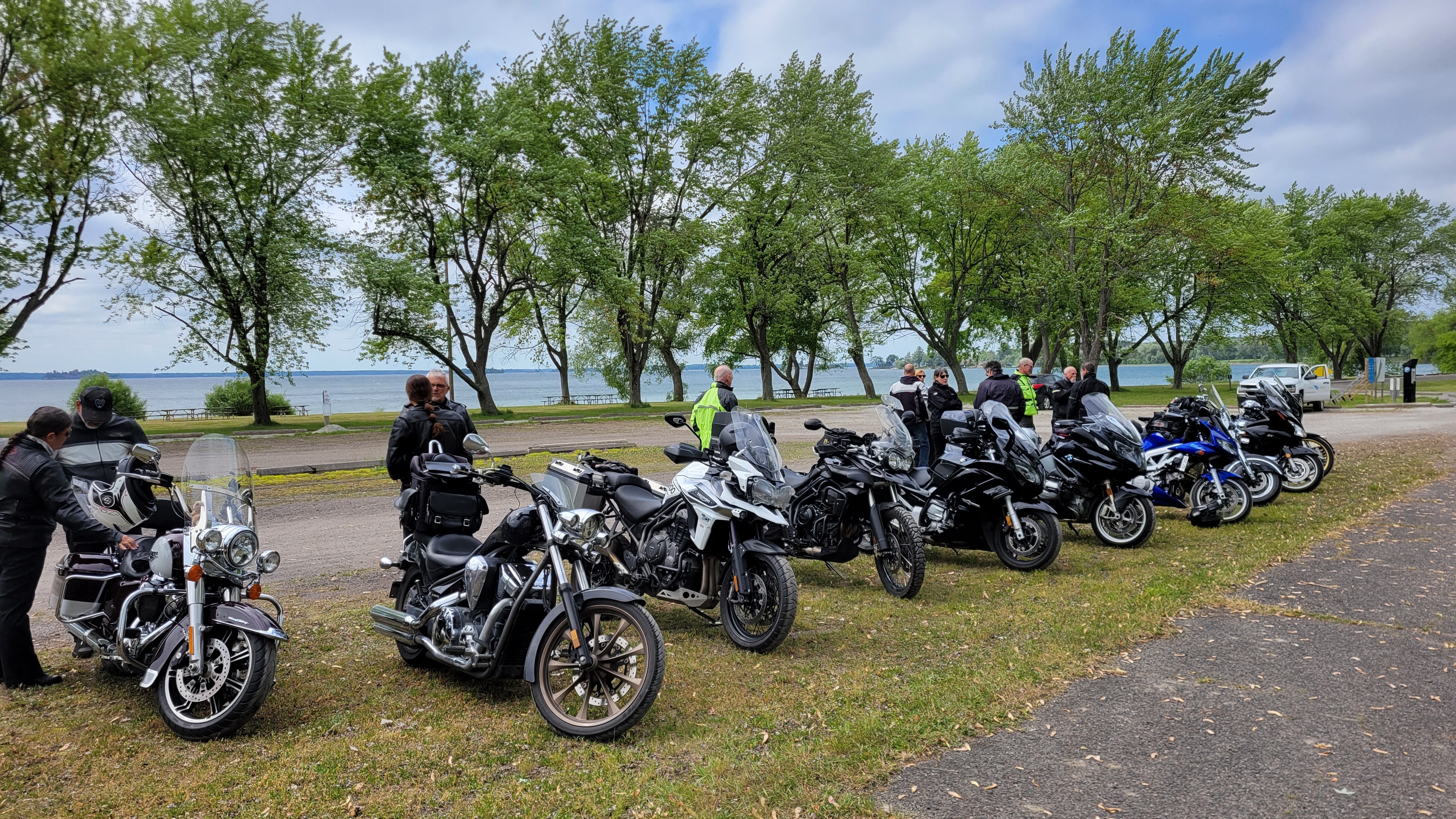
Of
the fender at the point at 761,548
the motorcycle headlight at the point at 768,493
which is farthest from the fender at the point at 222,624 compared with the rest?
the motorcycle headlight at the point at 768,493

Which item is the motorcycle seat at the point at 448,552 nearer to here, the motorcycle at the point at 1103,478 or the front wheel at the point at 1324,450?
the motorcycle at the point at 1103,478

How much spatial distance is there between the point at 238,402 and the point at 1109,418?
146 ft

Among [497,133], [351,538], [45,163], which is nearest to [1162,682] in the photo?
[351,538]

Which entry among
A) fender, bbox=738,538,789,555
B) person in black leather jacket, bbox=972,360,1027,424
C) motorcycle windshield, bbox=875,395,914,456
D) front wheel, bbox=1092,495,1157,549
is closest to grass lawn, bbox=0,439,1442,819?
fender, bbox=738,538,789,555

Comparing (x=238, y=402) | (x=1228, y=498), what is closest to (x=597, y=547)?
(x=1228, y=498)

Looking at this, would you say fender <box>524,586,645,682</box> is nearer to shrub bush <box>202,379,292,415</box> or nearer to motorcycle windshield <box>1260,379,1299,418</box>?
motorcycle windshield <box>1260,379,1299,418</box>

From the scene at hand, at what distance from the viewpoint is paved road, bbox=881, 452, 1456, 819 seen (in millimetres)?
3312

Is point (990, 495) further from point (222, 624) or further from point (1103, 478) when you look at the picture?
point (222, 624)

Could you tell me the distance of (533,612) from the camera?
4.21 meters

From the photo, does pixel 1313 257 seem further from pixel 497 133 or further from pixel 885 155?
pixel 497 133

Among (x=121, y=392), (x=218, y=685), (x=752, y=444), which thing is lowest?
(x=218, y=685)

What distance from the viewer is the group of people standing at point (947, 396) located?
1042 centimetres

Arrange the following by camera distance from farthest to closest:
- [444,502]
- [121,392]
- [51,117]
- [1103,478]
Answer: [121,392], [51,117], [1103,478], [444,502]

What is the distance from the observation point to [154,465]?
16.1 feet
